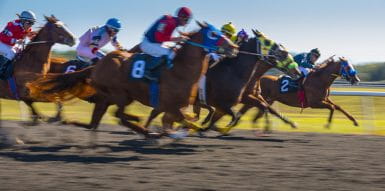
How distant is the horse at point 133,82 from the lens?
299 inches

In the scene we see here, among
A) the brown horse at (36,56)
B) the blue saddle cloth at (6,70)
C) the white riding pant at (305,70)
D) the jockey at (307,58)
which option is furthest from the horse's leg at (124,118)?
the jockey at (307,58)

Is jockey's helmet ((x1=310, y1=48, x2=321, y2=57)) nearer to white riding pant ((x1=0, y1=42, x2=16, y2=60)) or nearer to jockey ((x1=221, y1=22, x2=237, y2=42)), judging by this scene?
jockey ((x1=221, y1=22, x2=237, y2=42))

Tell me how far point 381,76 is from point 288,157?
4170cm

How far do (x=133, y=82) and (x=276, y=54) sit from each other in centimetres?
265

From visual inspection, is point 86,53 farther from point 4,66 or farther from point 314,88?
point 314,88

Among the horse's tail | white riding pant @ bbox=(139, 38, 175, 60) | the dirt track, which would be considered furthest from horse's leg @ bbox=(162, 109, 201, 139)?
the horse's tail

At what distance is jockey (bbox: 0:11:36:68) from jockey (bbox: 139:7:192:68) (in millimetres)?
2371

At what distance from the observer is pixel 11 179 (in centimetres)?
551

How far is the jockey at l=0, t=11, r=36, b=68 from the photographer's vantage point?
9.27 metres

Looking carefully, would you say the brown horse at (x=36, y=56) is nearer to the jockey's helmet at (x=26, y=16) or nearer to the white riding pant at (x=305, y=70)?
the jockey's helmet at (x=26, y=16)

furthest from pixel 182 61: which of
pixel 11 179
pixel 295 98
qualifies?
pixel 295 98

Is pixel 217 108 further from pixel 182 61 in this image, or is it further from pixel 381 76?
pixel 381 76

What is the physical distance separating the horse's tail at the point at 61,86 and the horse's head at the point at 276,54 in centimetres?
263

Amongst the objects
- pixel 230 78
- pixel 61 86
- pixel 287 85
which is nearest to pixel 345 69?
pixel 287 85
